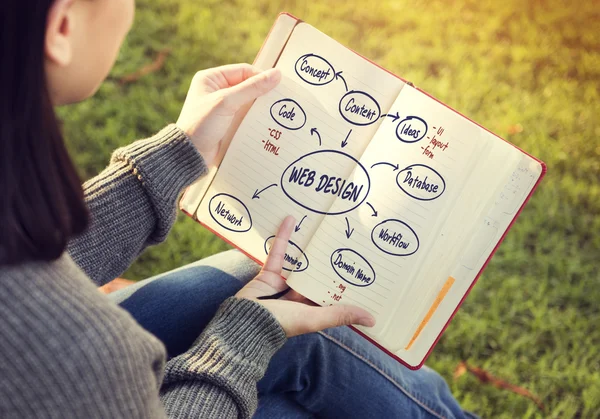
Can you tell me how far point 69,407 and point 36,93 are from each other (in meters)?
0.31

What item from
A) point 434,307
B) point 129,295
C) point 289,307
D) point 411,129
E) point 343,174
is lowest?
point 129,295

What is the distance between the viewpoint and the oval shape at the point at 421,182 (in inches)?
34.5

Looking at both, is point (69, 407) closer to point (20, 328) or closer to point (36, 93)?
point (20, 328)

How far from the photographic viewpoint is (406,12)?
1.93m

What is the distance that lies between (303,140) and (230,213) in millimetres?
172

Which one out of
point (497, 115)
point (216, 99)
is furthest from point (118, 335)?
point (497, 115)

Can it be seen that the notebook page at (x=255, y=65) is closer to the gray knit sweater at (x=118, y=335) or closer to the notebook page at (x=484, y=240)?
the gray knit sweater at (x=118, y=335)

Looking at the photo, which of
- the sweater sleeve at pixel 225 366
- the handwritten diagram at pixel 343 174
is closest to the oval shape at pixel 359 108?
the handwritten diagram at pixel 343 174

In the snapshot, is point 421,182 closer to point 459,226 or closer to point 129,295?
point 459,226

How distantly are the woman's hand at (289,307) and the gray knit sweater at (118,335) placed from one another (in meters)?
0.03

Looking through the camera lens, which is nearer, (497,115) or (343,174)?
(343,174)

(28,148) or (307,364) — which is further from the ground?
(28,148)

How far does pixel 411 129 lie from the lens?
2.90 feet

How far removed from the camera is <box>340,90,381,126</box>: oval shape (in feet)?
2.98
